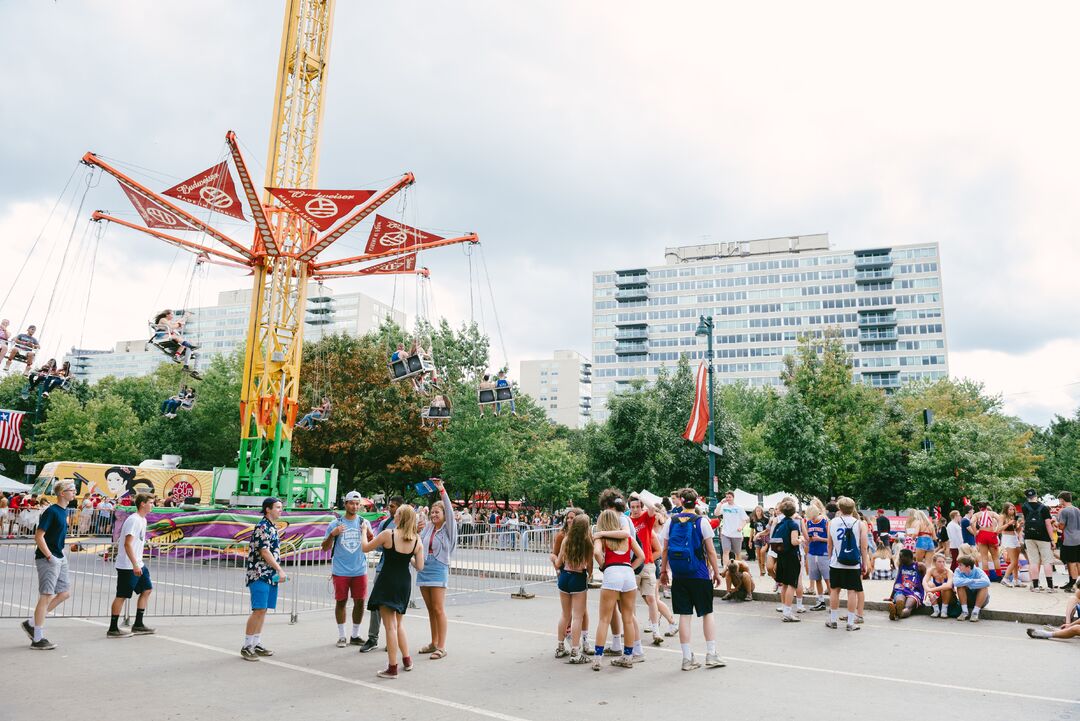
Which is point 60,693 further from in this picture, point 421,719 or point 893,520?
point 893,520

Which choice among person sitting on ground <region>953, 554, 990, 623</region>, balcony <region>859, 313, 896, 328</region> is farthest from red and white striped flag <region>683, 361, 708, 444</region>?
balcony <region>859, 313, 896, 328</region>

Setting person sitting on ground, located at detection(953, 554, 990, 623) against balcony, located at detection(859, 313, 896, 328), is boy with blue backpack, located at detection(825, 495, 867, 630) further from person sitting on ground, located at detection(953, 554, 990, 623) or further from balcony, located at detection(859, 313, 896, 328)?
balcony, located at detection(859, 313, 896, 328)

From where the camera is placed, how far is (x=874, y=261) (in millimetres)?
107812

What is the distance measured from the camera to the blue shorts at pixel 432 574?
8.06 m

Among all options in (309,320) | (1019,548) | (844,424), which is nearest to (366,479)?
(844,424)

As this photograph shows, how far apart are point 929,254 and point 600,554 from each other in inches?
4536

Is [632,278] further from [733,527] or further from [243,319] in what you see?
[733,527]

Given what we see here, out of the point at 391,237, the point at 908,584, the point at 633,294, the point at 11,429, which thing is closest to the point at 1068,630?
the point at 908,584

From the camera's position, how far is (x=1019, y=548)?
14.5 metres

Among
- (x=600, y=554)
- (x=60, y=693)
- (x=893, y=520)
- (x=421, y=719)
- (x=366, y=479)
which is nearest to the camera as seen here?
(x=421, y=719)

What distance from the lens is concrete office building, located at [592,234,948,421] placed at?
349 feet

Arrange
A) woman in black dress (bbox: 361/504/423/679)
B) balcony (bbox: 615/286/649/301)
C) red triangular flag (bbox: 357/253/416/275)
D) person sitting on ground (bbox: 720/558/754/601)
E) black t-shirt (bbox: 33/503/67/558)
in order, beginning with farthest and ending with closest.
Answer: balcony (bbox: 615/286/649/301), red triangular flag (bbox: 357/253/416/275), person sitting on ground (bbox: 720/558/754/601), black t-shirt (bbox: 33/503/67/558), woman in black dress (bbox: 361/504/423/679)

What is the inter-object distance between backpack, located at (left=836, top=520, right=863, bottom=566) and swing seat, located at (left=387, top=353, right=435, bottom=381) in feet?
47.3

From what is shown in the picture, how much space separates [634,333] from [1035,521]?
10706cm
